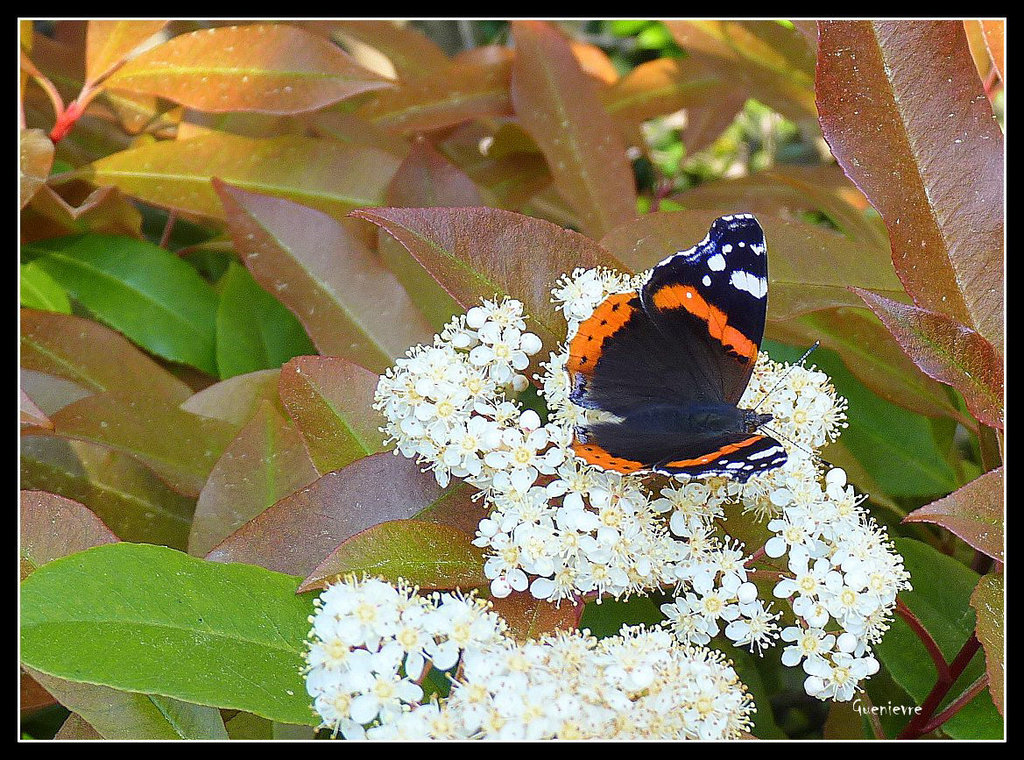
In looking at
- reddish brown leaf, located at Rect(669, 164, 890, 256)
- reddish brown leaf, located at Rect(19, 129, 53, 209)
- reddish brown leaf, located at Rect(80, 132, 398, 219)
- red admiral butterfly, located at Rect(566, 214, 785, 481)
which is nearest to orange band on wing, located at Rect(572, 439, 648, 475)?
red admiral butterfly, located at Rect(566, 214, 785, 481)

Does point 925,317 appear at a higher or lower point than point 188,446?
higher

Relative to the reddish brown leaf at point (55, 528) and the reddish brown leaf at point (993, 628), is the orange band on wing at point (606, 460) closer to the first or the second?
the reddish brown leaf at point (993, 628)

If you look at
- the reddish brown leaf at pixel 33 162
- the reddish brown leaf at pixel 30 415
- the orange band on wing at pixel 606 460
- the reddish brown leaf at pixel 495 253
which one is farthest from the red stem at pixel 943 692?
the reddish brown leaf at pixel 33 162

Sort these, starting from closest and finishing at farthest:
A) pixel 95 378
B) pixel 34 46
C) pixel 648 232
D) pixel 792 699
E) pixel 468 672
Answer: pixel 468 672
pixel 648 232
pixel 95 378
pixel 792 699
pixel 34 46

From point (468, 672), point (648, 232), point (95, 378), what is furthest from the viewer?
point (95, 378)

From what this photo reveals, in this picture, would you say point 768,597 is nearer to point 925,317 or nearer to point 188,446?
point 925,317

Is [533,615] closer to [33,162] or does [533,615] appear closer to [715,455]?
[715,455]

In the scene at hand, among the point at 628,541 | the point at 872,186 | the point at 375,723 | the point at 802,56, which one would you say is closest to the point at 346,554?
the point at 375,723
